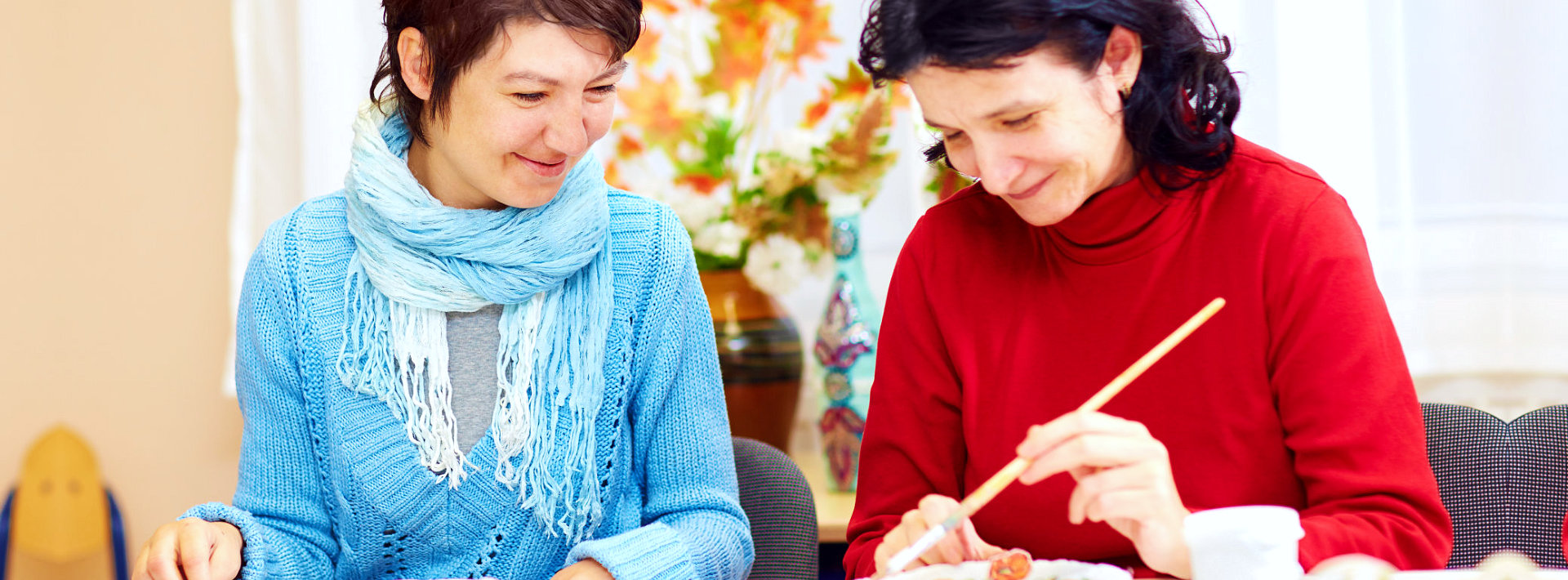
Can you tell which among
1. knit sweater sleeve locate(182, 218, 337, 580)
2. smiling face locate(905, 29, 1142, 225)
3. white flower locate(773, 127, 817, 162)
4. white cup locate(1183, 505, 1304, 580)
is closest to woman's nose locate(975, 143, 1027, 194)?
smiling face locate(905, 29, 1142, 225)

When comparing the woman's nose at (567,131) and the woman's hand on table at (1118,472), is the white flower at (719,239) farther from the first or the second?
the woman's hand on table at (1118,472)

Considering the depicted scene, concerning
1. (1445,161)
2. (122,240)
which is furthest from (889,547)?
(122,240)

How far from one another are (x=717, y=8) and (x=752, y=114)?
225mm

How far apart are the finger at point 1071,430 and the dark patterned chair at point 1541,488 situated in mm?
628

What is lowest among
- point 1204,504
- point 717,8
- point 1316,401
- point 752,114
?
point 1204,504

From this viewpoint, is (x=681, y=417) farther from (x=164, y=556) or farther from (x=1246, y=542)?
(x=1246, y=542)

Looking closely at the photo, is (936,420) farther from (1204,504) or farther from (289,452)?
(289,452)

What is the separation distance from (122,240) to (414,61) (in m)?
1.87

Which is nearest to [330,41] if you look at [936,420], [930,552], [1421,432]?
[936,420]

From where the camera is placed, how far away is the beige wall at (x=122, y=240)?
8.98ft

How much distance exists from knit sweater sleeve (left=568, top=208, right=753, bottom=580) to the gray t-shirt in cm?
15

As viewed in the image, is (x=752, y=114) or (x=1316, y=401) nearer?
(x=1316, y=401)

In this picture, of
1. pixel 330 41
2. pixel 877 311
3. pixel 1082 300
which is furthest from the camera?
pixel 330 41

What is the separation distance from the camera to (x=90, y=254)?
2857 mm
